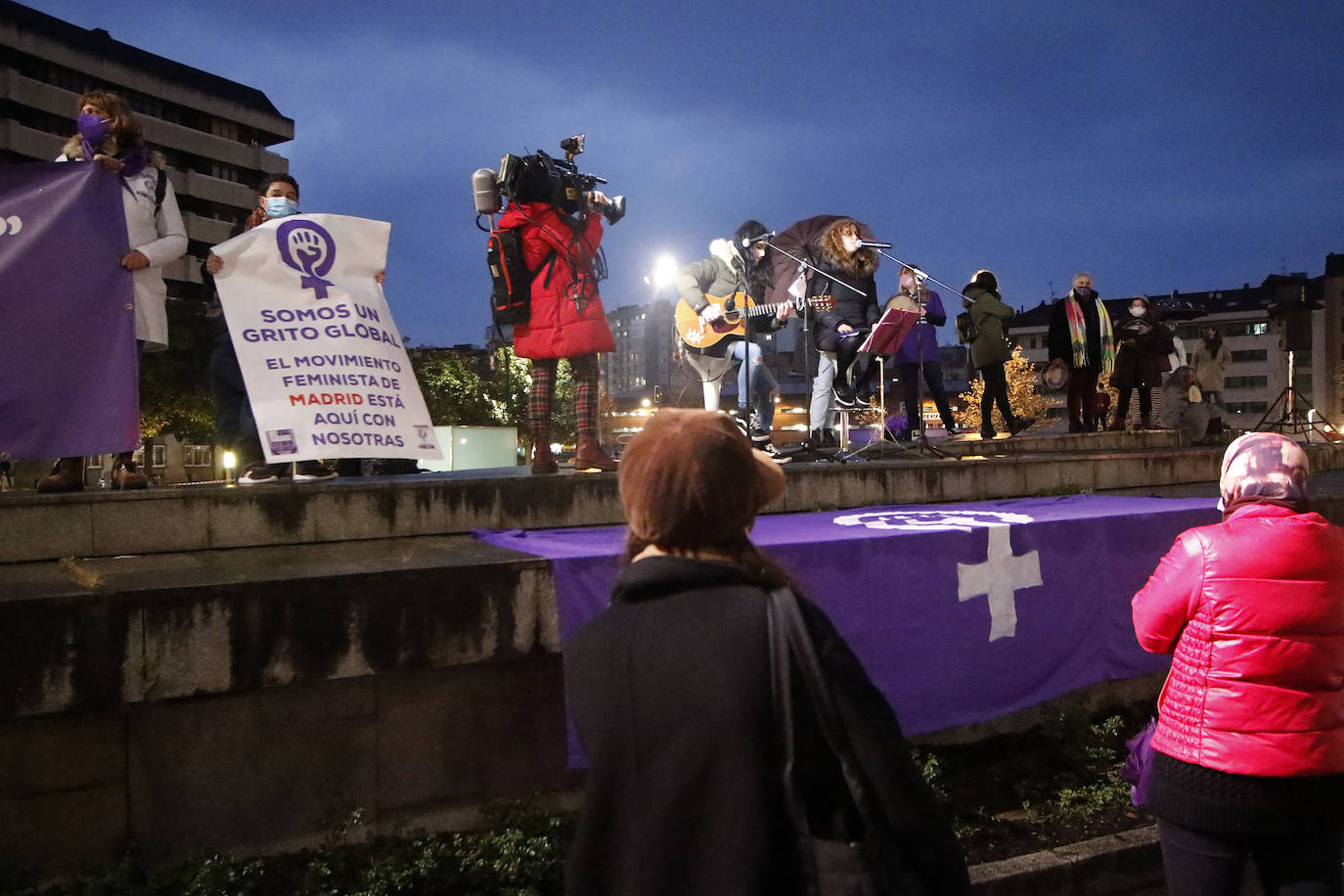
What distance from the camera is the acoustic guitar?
10.3m

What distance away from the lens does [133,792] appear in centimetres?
390

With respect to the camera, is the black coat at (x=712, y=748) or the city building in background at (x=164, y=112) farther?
the city building in background at (x=164, y=112)

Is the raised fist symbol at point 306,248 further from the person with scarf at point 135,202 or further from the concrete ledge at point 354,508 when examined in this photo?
the concrete ledge at point 354,508

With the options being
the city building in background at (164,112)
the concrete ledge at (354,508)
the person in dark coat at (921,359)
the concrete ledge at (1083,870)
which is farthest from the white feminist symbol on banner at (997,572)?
the city building in background at (164,112)

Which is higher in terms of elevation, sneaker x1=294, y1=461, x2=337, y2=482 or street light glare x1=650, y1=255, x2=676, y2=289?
street light glare x1=650, y1=255, x2=676, y2=289

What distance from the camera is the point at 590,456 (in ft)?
23.8

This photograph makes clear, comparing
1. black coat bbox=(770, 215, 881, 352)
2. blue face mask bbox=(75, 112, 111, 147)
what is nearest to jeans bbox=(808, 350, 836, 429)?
black coat bbox=(770, 215, 881, 352)

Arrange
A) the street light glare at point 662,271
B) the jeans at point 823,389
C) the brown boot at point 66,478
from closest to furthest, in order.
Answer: the brown boot at point 66,478, the street light glare at point 662,271, the jeans at point 823,389

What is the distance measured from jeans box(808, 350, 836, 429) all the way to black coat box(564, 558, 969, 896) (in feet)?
28.2

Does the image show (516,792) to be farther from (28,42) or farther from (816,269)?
(28,42)

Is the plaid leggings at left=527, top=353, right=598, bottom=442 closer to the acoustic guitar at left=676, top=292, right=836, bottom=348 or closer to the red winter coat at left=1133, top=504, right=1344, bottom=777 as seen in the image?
the acoustic guitar at left=676, top=292, right=836, bottom=348

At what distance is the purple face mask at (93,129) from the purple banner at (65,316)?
0.23 metres

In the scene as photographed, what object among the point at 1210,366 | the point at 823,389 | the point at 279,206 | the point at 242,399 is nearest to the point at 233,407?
the point at 242,399

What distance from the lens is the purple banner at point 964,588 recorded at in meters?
5.15
